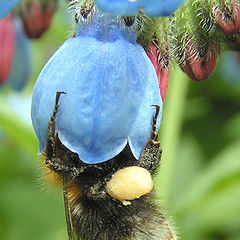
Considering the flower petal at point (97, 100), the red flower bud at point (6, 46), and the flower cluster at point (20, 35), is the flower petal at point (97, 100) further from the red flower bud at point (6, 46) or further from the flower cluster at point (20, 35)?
the red flower bud at point (6, 46)

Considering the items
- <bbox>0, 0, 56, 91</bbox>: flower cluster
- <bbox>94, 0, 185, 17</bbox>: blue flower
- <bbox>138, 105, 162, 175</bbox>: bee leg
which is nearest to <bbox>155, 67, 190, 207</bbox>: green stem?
<bbox>0, 0, 56, 91</bbox>: flower cluster

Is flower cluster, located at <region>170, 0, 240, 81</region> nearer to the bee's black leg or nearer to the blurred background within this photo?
the bee's black leg

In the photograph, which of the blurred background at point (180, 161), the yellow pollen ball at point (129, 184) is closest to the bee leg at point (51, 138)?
the yellow pollen ball at point (129, 184)

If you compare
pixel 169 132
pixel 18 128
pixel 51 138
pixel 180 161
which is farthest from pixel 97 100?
pixel 180 161

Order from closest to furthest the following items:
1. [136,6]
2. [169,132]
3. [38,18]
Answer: [136,6] → [38,18] → [169,132]

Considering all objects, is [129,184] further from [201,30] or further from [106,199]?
[201,30]

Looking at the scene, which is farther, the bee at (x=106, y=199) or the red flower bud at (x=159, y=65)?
the red flower bud at (x=159, y=65)

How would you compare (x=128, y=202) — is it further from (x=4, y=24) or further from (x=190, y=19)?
(x=4, y=24)
